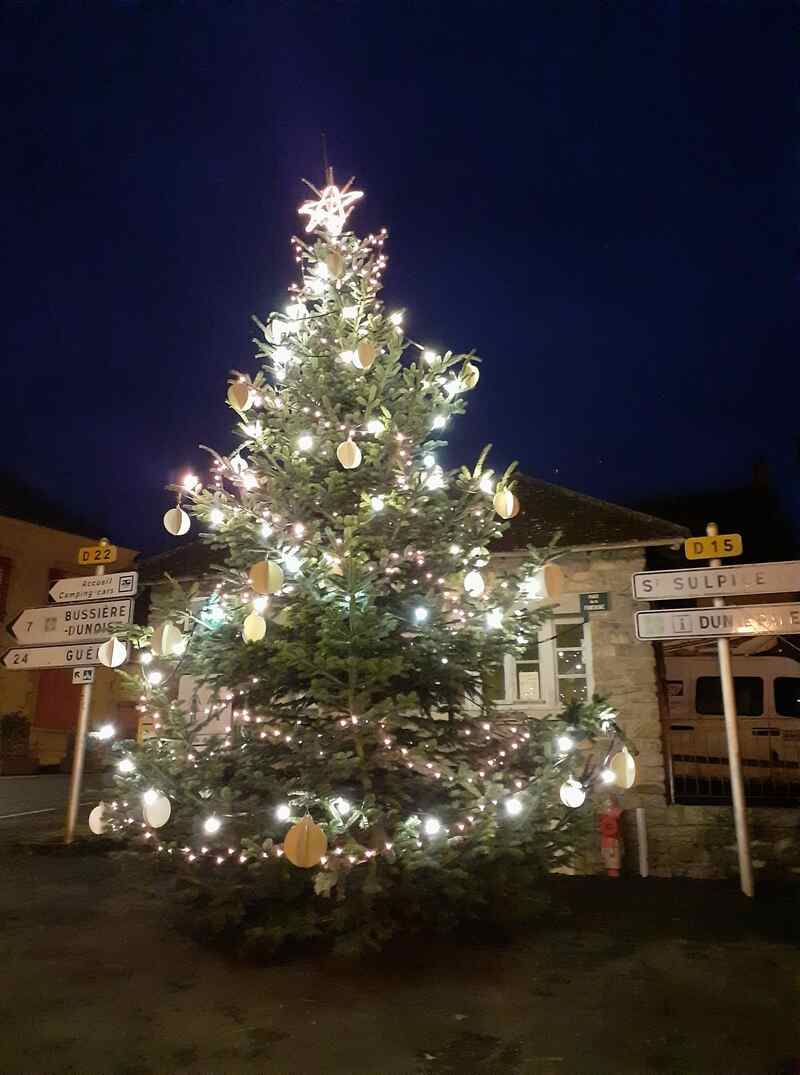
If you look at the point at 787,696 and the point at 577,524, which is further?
the point at 787,696

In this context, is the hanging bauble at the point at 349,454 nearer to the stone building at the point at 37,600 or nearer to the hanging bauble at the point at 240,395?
the hanging bauble at the point at 240,395

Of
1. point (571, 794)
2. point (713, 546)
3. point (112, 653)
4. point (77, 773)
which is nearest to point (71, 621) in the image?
point (77, 773)

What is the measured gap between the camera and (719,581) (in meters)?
7.03

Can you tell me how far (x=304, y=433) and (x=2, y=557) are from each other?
17.5 meters

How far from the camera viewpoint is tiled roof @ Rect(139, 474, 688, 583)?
28.7 feet

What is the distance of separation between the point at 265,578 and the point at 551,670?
16.6 ft

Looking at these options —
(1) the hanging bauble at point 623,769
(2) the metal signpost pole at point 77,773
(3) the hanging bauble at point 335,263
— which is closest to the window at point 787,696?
(1) the hanging bauble at point 623,769

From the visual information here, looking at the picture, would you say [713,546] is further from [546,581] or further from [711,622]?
[546,581]

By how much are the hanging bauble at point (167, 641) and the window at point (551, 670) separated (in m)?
4.41

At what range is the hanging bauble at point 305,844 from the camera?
4164mm

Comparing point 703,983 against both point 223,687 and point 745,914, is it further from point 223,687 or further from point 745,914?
point 223,687

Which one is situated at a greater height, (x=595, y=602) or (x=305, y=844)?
(x=595, y=602)

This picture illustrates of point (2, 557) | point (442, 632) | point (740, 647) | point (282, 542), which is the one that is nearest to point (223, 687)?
point (282, 542)

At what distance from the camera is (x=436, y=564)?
579 cm
